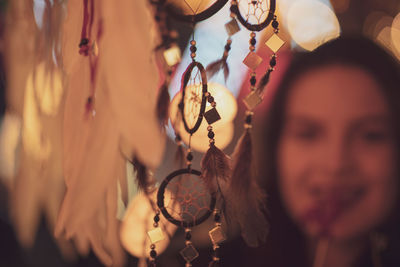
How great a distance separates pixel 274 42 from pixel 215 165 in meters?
0.18

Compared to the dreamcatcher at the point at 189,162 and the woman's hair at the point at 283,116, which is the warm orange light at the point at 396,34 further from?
the dreamcatcher at the point at 189,162

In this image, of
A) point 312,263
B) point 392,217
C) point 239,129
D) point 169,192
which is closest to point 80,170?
point 169,192

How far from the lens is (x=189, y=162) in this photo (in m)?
0.53

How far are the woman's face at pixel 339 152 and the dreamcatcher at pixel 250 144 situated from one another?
2.82 ft

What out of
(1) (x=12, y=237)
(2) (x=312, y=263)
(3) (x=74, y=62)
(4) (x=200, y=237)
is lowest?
(2) (x=312, y=263)

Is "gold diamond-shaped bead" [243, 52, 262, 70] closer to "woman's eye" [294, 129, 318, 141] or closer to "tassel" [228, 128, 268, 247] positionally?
"tassel" [228, 128, 268, 247]

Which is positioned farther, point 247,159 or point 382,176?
point 382,176

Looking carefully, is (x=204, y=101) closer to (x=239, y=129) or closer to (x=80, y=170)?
(x=80, y=170)

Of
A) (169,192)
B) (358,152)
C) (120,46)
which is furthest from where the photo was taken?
(358,152)

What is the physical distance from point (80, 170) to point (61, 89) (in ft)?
0.79

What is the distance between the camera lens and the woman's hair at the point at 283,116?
1.30 m

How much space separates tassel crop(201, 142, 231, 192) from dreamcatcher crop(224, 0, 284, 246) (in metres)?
0.02

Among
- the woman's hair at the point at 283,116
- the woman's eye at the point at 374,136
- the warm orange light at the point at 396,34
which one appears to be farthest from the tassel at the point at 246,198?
the warm orange light at the point at 396,34

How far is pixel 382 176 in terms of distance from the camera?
4.30 ft
